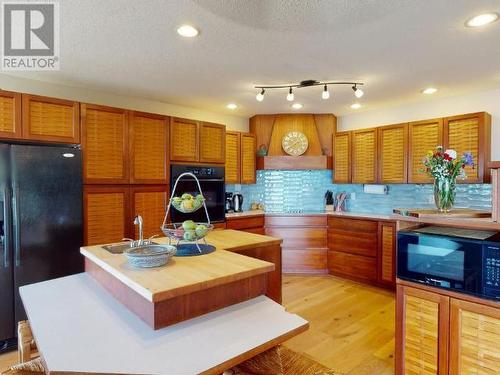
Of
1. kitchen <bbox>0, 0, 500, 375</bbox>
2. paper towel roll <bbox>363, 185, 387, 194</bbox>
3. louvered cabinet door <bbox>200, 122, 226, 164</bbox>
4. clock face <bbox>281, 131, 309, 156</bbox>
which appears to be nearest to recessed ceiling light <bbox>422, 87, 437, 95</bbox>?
kitchen <bbox>0, 0, 500, 375</bbox>

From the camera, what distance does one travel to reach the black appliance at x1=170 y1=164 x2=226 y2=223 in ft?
12.1

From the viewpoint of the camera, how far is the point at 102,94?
3.65m

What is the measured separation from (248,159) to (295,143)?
2.59 feet

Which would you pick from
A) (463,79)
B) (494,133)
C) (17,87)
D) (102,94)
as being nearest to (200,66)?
(102,94)

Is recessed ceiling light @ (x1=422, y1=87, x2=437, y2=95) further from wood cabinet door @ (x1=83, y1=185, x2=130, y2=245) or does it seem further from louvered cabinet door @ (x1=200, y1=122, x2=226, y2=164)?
wood cabinet door @ (x1=83, y1=185, x2=130, y2=245)

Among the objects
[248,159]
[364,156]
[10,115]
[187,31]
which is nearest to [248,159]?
[248,159]

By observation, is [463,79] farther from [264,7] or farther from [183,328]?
[183,328]

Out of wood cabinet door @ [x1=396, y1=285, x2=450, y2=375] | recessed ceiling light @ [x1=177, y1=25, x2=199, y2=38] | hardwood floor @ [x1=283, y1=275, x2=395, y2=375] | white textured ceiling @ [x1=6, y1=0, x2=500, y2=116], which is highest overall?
white textured ceiling @ [x1=6, y1=0, x2=500, y2=116]

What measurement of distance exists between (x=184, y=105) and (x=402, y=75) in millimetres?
2776

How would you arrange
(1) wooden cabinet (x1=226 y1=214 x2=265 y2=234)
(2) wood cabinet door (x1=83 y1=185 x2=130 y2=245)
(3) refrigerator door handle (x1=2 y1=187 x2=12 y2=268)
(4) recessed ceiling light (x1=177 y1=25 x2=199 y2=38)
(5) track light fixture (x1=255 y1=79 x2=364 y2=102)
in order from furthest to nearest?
(1) wooden cabinet (x1=226 y1=214 x2=265 y2=234) → (5) track light fixture (x1=255 y1=79 x2=364 y2=102) → (2) wood cabinet door (x1=83 y1=185 x2=130 y2=245) → (3) refrigerator door handle (x1=2 y1=187 x2=12 y2=268) → (4) recessed ceiling light (x1=177 y1=25 x2=199 y2=38)

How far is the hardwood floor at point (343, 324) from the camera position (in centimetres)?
239

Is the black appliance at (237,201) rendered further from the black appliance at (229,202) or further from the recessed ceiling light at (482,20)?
the recessed ceiling light at (482,20)

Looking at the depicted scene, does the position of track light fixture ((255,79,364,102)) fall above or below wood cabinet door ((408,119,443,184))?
above

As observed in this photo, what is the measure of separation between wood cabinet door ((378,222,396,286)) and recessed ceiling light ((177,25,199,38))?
3099 mm
